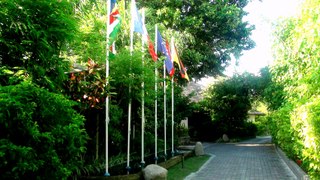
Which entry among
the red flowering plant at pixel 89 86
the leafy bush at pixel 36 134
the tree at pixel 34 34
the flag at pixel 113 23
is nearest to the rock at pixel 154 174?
the red flowering plant at pixel 89 86

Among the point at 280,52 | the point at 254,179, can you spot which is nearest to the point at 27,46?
the point at 254,179

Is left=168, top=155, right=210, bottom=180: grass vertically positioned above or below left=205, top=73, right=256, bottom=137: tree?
below

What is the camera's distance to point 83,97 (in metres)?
8.79

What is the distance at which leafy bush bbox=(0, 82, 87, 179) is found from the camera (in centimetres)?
402

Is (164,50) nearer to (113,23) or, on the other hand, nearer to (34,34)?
(113,23)

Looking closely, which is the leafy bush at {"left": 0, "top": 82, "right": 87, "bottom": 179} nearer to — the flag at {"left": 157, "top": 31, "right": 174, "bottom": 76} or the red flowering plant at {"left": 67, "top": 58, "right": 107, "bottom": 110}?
the red flowering plant at {"left": 67, "top": 58, "right": 107, "bottom": 110}

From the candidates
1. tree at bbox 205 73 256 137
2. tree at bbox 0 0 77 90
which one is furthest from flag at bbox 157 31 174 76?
tree at bbox 205 73 256 137

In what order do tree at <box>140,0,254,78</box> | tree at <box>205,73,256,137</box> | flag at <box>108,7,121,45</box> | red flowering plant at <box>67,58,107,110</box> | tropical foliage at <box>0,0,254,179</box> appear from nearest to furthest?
1. tropical foliage at <box>0,0,254,179</box>
2. red flowering plant at <box>67,58,107,110</box>
3. flag at <box>108,7,121,45</box>
4. tree at <box>140,0,254,78</box>
5. tree at <box>205,73,256,137</box>

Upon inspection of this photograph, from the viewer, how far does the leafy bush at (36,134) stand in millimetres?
4023

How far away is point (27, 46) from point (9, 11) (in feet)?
1.73

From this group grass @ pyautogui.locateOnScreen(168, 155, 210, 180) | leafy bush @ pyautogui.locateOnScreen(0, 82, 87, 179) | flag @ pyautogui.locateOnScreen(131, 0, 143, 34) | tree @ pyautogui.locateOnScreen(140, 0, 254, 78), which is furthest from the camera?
tree @ pyautogui.locateOnScreen(140, 0, 254, 78)

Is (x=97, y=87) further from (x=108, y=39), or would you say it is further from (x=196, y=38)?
(x=196, y=38)

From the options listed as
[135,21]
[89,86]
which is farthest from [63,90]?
[135,21]

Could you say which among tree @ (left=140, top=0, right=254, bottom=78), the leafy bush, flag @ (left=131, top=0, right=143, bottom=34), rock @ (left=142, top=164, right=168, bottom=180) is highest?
tree @ (left=140, top=0, right=254, bottom=78)
